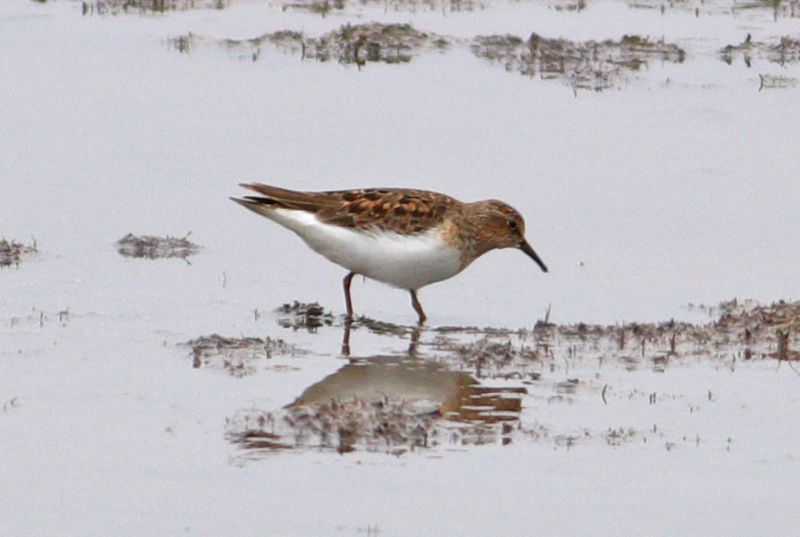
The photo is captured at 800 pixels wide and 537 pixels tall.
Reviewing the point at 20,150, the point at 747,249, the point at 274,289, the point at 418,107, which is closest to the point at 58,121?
the point at 20,150

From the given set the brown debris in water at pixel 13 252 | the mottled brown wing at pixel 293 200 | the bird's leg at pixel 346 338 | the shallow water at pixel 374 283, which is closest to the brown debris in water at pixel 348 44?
the shallow water at pixel 374 283

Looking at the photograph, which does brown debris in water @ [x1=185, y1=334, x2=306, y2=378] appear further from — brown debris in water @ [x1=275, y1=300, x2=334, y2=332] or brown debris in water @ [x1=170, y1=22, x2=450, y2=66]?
brown debris in water @ [x1=170, y1=22, x2=450, y2=66]

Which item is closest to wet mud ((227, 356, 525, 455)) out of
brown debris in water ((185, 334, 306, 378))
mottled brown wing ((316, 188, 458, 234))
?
brown debris in water ((185, 334, 306, 378))

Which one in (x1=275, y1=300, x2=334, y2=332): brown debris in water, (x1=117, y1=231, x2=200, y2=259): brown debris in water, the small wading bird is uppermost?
the small wading bird

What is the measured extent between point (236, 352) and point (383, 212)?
202 cm

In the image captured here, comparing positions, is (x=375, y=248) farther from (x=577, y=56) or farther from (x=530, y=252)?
(x=577, y=56)

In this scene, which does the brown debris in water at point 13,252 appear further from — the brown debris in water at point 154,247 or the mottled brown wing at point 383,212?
the mottled brown wing at point 383,212

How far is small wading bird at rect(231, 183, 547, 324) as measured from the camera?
1303 cm

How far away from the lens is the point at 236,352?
11484 millimetres

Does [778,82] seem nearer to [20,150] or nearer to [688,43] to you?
[688,43]

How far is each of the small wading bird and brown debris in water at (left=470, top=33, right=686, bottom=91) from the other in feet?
25.7

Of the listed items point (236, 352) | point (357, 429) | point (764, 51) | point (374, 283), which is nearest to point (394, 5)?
point (764, 51)

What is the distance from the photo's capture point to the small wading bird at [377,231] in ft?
42.8

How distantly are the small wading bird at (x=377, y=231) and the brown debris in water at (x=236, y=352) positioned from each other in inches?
50.1
